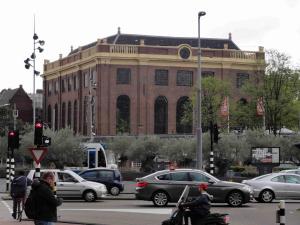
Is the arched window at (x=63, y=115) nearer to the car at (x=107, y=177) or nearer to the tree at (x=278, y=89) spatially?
the tree at (x=278, y=89)

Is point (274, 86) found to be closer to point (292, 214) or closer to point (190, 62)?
point (190, 62)

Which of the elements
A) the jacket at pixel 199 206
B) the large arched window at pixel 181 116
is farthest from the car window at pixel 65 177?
the large arched window at pixel 181 116

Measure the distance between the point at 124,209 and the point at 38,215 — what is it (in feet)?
48.7

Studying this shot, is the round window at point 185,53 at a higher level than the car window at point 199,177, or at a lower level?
higher

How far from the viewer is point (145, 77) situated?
322 ft

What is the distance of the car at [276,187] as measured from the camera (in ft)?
105

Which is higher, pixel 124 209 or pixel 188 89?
pixel 188 89

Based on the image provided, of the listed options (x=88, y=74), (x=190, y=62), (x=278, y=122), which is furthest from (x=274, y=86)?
(x=88, y=74)

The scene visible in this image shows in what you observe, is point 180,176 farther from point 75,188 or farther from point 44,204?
point 44,204

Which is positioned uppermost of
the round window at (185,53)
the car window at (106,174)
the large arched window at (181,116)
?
the round window at (185,53)

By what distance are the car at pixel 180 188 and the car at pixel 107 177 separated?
9509mm

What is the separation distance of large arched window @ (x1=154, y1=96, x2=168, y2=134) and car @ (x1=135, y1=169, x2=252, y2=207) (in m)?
70.3

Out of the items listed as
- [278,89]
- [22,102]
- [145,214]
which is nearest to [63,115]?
[22,102]

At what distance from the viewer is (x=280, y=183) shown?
32156 millimetres
